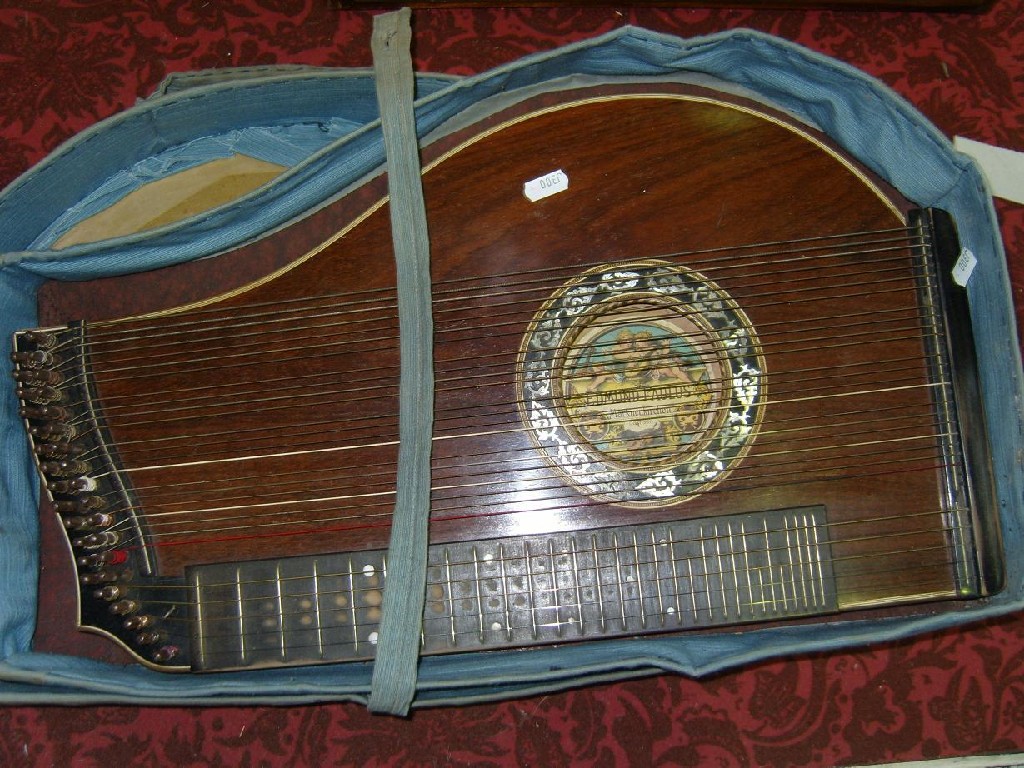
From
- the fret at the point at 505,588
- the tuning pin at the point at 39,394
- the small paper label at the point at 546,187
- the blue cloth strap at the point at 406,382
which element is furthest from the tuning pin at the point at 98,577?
the small paper label at the point at 546,187

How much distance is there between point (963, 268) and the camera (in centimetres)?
106

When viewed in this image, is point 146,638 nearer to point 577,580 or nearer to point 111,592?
point 111,592

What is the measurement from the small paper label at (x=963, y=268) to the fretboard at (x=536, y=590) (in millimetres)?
340

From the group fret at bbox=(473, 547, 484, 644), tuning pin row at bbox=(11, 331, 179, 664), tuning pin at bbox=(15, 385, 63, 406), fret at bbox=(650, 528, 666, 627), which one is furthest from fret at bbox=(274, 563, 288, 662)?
fret at bbox=(650, 528, 666, 627)

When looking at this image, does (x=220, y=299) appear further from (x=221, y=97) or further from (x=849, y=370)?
(x=849, y=370)

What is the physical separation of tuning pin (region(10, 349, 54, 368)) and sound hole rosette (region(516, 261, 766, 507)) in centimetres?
58

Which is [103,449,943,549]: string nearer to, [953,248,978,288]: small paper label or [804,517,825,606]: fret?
[804,517,825,606]: fret

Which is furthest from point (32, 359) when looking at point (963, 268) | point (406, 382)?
point (963, 268)

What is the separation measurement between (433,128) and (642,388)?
433 millimetres

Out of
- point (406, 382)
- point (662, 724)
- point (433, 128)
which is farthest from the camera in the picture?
point (662, 724)

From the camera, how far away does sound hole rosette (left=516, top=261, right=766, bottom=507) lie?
104 cm

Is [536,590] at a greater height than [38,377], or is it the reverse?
[38,377]

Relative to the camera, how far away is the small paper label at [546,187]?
108cm

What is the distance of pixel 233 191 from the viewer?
1.27 meters
